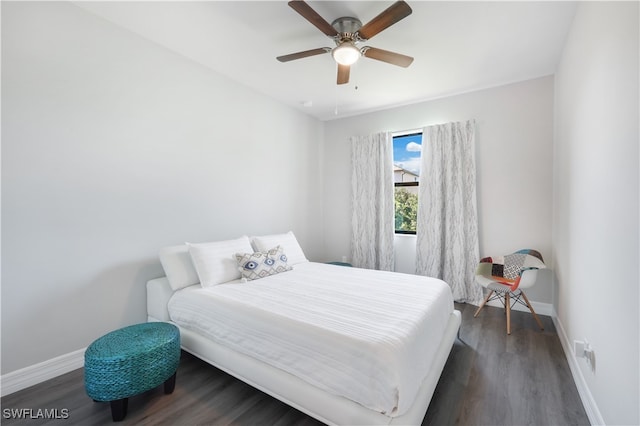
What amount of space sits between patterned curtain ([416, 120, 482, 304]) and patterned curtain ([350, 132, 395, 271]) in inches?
19.3

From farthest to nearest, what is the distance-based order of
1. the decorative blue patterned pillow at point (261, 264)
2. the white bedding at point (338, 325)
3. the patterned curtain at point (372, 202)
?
the patterned curtain at point (372, 202)
the decorative blue patterned pillow at point (261, 264)
the white bedding at point (338, 325)

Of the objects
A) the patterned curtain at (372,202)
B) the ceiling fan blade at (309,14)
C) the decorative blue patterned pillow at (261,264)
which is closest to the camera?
the ceiling fan blade at (309,14)

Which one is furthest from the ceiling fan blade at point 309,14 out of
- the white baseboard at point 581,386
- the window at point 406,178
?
the white baseboard at point 581,386

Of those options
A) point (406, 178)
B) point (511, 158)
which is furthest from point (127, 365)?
point (511, 158)

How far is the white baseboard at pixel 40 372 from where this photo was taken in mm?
1863

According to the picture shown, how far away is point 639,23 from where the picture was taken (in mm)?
1126

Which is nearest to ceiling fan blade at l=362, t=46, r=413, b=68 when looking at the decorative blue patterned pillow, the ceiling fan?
the ceiling fan

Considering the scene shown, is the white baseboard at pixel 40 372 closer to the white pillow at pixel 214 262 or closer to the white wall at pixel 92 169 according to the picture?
the white wall at pixel 92 169

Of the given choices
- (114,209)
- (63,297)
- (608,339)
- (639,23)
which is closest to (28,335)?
(63,297)

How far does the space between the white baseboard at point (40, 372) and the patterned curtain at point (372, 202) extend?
3444 millimetres

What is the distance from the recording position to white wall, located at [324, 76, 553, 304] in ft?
10.4

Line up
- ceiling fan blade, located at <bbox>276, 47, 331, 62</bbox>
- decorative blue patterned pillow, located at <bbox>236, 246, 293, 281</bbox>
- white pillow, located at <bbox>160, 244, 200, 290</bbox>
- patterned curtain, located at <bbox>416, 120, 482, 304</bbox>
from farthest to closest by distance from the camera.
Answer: patterned curtain, located at <bbox>416, 120, 482, 304</bbox> → decorative blue patterned pillow, located at <bbox>236, 246, 293, 281</bbox> → white pillow, located at <bbox>160, 244, 200, 290</bbox> → ceiling fan blade, located at <bbox>276, 47, 331, 62</bbox>

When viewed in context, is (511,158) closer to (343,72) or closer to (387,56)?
(387,56)

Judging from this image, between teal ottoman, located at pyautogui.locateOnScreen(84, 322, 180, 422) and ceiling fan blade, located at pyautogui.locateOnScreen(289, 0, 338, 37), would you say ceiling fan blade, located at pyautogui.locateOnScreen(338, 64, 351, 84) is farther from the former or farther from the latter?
teal ottoman, located at pyautogui.locateOnScreen(84, 322, 180, 422)
